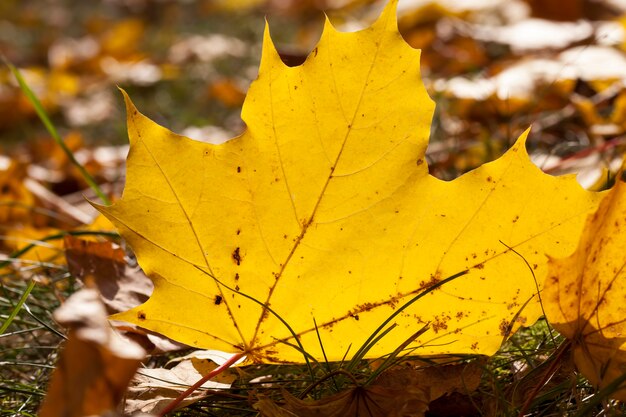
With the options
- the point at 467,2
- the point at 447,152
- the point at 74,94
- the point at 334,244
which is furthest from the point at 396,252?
the point at 74,94

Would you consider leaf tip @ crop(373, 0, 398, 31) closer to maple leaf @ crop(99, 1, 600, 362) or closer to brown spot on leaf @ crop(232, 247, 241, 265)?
maple leaf @ crop(99, 1, 600, 362)

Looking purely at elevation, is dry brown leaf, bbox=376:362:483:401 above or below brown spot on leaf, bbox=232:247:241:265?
below

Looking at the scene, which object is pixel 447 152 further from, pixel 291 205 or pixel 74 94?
pixel 74 94

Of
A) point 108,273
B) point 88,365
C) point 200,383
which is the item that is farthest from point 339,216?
point 108,273

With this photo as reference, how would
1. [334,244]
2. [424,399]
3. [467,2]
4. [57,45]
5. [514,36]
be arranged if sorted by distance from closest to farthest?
[424,399] → [334,244] → [514,36] → [467,2] → [57,45]

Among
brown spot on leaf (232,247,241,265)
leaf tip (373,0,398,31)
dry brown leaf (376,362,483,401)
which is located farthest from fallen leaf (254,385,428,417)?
leaf tip (373,0,398,31)

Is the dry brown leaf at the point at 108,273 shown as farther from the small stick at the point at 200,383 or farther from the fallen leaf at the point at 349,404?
the fallen leaf at the point at 349,404
